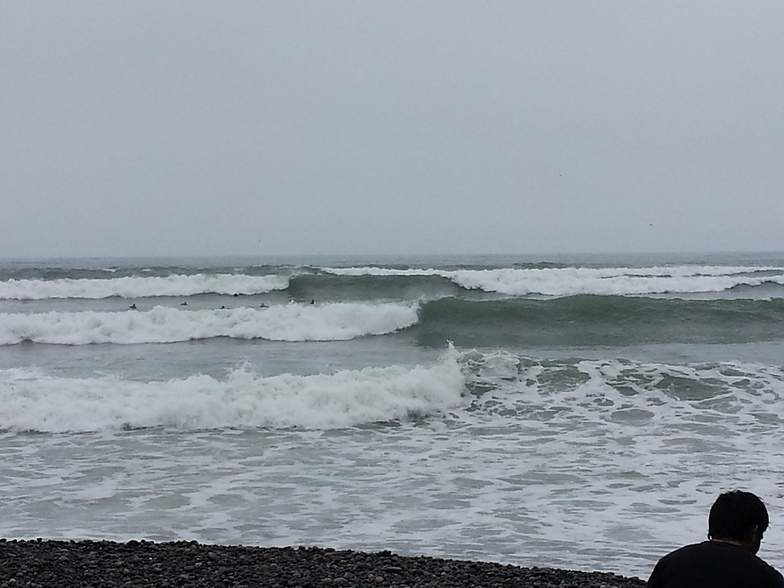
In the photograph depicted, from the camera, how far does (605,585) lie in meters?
4.36

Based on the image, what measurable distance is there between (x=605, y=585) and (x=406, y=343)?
44.8ft

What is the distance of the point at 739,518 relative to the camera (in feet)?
7.29

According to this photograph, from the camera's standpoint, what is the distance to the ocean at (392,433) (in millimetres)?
5875

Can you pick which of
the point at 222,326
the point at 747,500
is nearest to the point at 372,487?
the point at 747,500

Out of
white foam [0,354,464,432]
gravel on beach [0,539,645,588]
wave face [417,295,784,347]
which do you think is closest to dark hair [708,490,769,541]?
gravel on beach [0,539,645,588]

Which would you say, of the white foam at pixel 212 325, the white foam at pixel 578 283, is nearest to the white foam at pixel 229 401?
the white foam at pixel 212 325

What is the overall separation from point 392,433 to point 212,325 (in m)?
11.3

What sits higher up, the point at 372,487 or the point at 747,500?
the point at 747,500

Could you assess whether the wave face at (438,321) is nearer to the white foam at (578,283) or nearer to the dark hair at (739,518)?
the white foam at (578,283)

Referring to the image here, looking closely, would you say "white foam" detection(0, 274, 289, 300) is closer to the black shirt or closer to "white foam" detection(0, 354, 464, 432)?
"white foam" detection(0, 354, 464, 432)

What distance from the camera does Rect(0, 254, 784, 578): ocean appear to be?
588cm

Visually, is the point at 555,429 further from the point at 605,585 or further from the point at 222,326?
the point at 222,326

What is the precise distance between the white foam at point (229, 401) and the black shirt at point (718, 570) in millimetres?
7644

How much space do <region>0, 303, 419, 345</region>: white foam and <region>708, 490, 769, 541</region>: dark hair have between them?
55.1 feet
